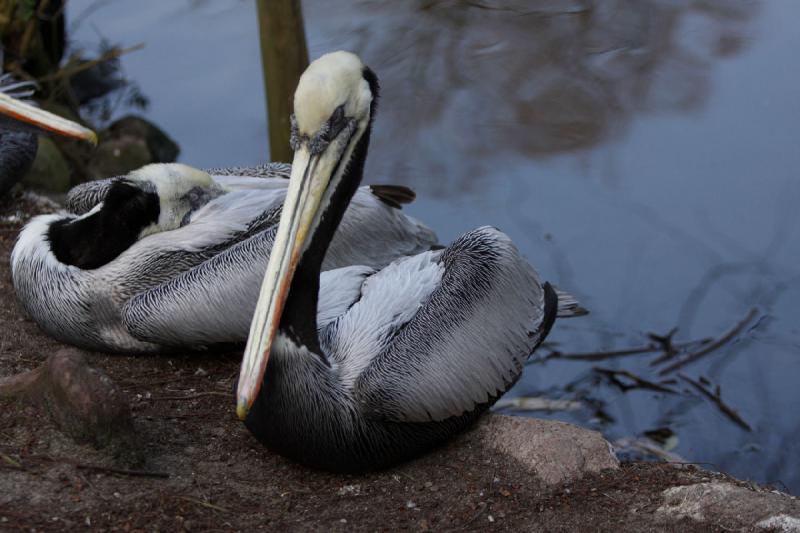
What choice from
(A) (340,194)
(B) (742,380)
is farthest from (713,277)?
(A) (340,194)

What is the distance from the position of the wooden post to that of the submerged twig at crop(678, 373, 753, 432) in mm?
2294

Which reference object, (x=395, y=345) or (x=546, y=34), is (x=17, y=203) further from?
(x=546, y=34)

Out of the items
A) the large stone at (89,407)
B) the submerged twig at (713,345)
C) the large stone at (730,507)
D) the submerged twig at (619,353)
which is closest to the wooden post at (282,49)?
the submerged twig at (619,353)

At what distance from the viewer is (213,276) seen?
3.70m

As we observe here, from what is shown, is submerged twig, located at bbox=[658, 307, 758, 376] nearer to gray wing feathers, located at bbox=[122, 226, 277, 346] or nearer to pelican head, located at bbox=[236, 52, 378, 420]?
gray wing feathers, located at bbox=[122, 226, 277, 346]

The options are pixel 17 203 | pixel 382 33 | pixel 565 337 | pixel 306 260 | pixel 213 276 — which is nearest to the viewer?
pixel 306 260

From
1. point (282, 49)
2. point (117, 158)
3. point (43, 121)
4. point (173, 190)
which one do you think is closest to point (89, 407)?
point (173, 190)

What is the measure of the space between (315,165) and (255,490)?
0.90m

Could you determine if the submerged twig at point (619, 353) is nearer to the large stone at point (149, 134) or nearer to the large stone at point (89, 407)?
the large stone at point (89, 407)

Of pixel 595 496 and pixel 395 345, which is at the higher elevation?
pixel 395 345

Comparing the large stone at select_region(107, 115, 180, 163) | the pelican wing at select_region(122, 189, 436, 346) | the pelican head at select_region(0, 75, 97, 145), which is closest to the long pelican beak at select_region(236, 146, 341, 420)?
the pelican wing at select_region(122, 189, 436, 346)

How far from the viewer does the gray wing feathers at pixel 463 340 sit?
3008mm

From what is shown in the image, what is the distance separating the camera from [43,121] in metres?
3.87

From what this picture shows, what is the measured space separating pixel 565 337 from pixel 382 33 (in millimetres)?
2314
